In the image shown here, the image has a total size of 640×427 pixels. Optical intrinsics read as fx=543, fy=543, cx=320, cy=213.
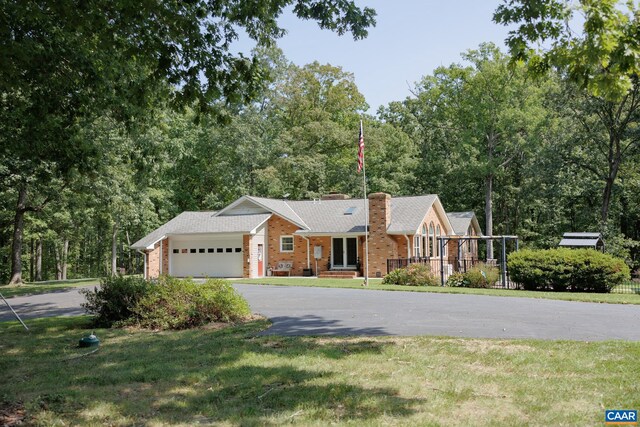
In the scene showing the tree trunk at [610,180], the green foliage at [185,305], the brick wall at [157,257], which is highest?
the tree trunk at [610,180]

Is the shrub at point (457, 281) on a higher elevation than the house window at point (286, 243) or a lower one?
lower

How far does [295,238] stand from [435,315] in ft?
67.7

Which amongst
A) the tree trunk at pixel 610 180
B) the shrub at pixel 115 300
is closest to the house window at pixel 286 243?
the tree trunk at pixel 610 180

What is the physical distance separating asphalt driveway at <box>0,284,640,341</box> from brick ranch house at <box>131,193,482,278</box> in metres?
12.0

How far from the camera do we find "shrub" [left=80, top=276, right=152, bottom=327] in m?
11.7

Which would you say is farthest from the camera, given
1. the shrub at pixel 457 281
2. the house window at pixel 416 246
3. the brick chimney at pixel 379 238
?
the house window at pixel 416 246

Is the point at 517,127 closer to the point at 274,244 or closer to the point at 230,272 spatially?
the point at 274,244

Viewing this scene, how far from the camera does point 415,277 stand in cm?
2350

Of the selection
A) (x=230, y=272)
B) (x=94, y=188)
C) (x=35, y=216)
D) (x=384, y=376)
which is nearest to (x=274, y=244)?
(x=230, y=272)

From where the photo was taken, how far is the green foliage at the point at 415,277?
76.9ft

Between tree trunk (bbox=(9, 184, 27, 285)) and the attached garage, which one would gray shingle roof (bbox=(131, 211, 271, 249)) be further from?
tree trunk (bbox=(9, 184, 27, 285))

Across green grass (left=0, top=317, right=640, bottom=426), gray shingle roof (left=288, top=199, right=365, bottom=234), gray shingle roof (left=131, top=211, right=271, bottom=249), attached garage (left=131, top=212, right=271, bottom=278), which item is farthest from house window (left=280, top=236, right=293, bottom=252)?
green grass (left=0, top=317, right=640, bottom=426)

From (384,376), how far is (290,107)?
43.2 metres

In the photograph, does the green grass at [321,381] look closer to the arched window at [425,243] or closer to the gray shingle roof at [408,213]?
the gray shingle roof at [408,213]
